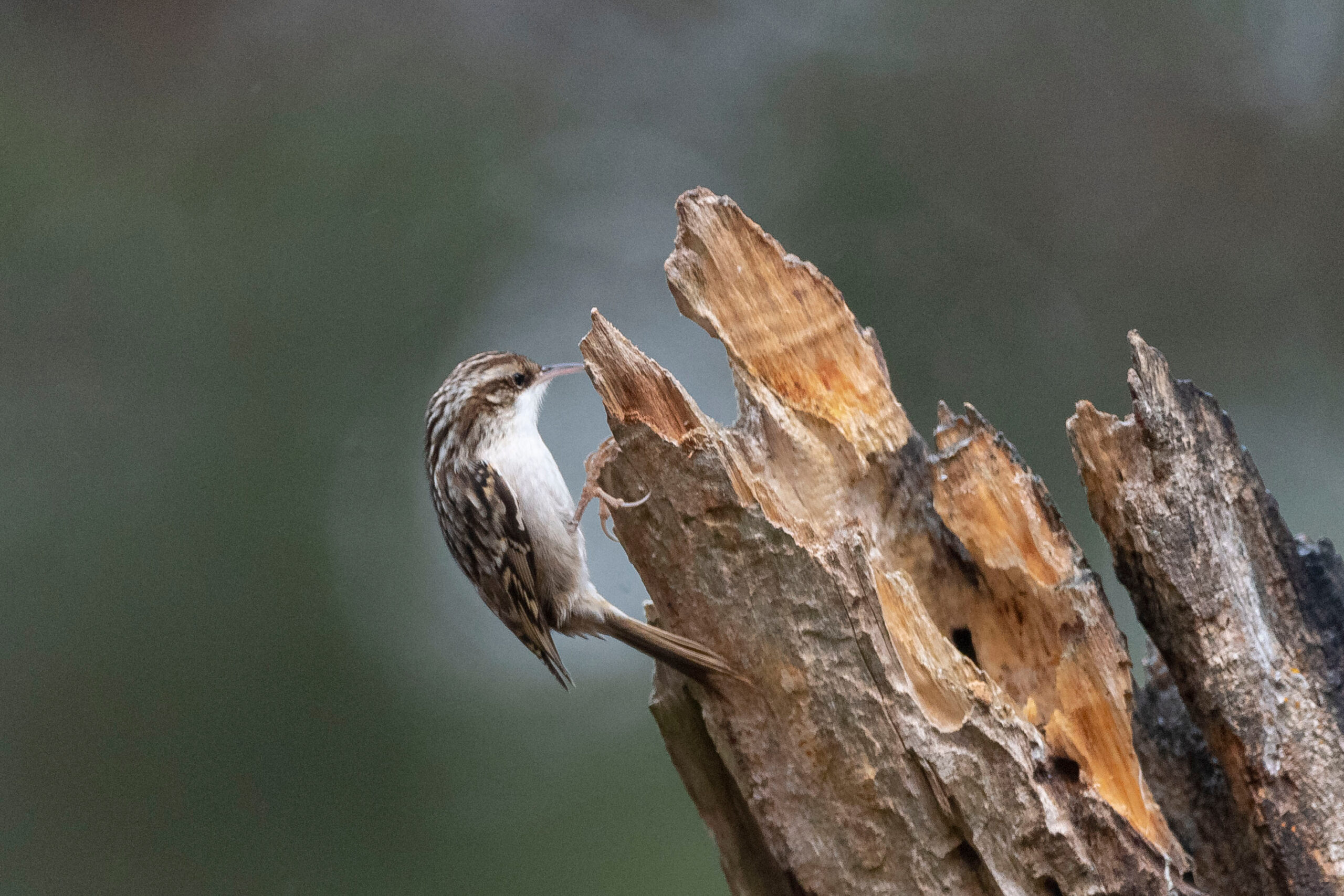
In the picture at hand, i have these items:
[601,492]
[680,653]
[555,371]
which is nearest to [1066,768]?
[680,653]

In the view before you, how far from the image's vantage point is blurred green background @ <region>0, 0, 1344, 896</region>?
1.84 metres

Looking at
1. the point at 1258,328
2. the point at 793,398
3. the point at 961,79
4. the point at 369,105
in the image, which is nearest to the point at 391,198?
the point at 369,105

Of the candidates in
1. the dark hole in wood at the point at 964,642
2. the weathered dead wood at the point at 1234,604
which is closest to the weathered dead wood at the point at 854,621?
the dark hole in wood at the point at 964,642

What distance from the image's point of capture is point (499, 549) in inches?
72.4

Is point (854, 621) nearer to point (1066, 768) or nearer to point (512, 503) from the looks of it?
point (1066, 768)

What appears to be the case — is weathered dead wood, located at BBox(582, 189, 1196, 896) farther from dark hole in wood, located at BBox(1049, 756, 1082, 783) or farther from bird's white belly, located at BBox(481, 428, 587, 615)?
bird's white belly, located at BBox(481, 428, 587, 615)

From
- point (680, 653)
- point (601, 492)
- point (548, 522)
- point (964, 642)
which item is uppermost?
point (548, 522)

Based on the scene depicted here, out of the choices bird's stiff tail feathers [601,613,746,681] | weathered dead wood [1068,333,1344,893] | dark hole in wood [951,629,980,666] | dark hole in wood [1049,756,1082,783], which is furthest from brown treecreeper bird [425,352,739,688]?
weathered dead wood [1068,333,1344,893]

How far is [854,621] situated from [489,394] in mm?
975

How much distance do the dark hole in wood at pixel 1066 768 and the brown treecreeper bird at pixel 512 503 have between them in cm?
89

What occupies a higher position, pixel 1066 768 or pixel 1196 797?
pixel 1066 768

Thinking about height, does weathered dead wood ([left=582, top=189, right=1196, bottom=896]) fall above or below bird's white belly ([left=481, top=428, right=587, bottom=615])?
below

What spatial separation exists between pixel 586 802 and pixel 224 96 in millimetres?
1867

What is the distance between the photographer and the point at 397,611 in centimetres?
203
